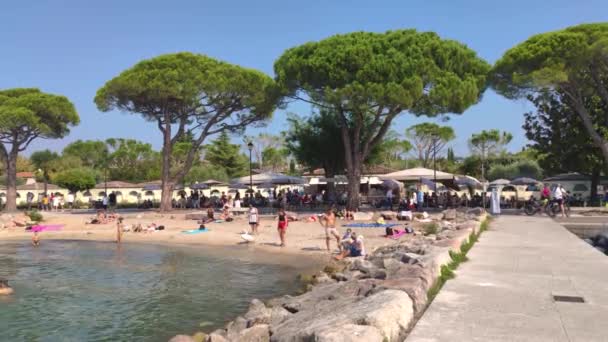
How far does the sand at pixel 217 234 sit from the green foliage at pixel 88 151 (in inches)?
2023

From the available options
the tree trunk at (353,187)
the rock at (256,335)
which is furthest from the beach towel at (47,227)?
the rock at (256,335)

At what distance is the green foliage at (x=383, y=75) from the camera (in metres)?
24.6

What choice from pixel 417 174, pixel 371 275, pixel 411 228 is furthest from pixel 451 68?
pixel 371 275

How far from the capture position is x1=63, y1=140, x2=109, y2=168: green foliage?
76625 millimetres

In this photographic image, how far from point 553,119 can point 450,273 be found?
24.2 m

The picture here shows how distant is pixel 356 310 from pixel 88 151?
78.9m

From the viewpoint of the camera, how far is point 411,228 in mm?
18953

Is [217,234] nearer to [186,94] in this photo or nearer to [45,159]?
[186,94]

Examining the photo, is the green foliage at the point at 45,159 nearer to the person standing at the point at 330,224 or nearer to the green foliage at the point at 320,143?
the green foliage at the point at 320,143

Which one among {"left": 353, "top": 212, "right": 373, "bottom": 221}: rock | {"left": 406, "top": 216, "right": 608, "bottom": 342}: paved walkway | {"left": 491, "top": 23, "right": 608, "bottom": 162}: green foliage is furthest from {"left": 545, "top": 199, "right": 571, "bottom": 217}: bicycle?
{"left": 406, "top": 216, "right": 608, "bottom": 342}: paved walkway

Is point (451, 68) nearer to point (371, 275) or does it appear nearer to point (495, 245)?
point (495, 245)

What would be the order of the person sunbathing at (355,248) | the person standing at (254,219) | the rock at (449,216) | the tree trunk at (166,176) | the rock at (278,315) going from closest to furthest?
the rock at (278,315), the person sunbathing at (355,248), the person standing at (254,219), the rock at (449,216), the tree trunk at (166,176)

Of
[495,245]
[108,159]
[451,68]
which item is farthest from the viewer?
[108,159]

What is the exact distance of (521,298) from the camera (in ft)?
21.8
